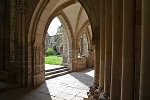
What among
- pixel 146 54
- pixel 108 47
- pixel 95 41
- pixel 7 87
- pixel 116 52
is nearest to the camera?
pixel 146 54

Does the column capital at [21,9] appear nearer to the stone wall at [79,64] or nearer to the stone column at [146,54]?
the stone column at [146,54]

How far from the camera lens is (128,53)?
152cm

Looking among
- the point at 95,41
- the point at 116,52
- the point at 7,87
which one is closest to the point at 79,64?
the point at 7,87

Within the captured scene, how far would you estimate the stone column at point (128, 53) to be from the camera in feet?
4.95

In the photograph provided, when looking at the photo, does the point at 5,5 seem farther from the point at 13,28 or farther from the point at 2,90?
the point at 2,90

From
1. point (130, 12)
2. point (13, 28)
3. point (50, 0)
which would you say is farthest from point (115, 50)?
point (13, 28)

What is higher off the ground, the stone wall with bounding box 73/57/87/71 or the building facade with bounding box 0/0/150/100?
the building facade with bounding box 0/0/150/100

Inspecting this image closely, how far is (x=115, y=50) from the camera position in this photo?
1774 mm

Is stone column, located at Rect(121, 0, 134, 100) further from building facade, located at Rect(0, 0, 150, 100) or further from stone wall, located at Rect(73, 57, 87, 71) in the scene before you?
stone wall, located at Rect(73, 57, 87, 71)

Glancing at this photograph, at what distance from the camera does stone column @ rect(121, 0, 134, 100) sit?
59.4 inches

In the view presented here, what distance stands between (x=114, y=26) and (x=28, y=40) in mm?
3527

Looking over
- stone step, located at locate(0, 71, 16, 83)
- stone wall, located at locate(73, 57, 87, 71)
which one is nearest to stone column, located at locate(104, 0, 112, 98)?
stone step, located at locate(0, 71, 16, 83)

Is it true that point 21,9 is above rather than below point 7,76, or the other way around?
above

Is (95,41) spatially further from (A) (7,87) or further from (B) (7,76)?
(B) (7,76)
